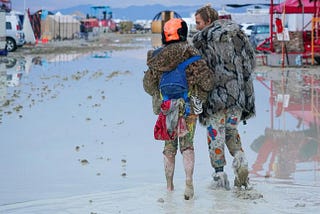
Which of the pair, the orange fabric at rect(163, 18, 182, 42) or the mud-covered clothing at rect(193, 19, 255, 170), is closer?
the orange fabric at rect(163, 18, 182, 42)

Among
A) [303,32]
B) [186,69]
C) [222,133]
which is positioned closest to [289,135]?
[222,133]

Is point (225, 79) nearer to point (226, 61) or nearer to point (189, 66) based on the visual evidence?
point (226, 61)

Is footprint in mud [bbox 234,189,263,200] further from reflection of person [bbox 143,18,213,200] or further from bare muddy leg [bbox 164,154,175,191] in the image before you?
bare muddy leg [bbox 164,154,175,191]

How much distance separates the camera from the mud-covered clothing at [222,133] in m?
7.54

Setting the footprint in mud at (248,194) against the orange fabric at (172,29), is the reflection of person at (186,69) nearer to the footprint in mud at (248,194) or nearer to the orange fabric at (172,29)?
the orange fabric at (172,29)

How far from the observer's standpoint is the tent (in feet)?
93.7

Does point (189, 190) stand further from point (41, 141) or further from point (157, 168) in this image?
point (41, 141)

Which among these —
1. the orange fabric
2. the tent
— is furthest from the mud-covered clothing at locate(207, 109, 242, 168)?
the tent

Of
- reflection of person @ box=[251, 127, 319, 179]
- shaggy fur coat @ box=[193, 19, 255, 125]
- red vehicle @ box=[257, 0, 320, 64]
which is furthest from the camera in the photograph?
red vehicle @ box=[257, 0, 320, 64]

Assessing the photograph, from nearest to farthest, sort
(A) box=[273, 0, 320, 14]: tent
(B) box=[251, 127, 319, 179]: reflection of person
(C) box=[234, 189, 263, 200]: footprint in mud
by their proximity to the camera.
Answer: (C) box=[234, 189, 263, 200]: footprint in mud
(B) box=[251, 127, 319, 179]: reflection of person
(A) box=[273, 0, 320, 14]: tent

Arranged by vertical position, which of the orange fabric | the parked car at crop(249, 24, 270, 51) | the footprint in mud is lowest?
the footprint in mud

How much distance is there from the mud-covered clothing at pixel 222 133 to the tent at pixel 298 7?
20947 millimetres

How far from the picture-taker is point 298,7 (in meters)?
28.7

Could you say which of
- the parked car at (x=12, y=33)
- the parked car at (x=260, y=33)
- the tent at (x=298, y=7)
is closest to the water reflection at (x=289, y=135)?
the tent at (x=298, y=7)
